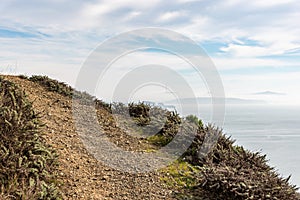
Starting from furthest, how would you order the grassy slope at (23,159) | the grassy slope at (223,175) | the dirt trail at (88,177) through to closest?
the grassy slope at (223,175) → the dirt trail at (88,177) → the grassy slope at (23,159)

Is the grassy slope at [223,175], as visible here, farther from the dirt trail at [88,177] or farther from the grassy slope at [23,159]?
the grassy slope at [23,159]

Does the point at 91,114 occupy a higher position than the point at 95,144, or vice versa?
the point at 91,114

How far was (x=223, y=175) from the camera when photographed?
228 inches

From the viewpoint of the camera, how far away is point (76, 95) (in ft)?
33.7

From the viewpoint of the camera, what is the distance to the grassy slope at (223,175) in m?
5.65

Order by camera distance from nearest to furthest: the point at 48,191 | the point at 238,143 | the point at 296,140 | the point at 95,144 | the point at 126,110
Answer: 1. the point at 48,191
2. the point at 95,144
3. the point at 238,143
4. the point at 126,110
5. the point at 296,140

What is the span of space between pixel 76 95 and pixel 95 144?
11.5 feet

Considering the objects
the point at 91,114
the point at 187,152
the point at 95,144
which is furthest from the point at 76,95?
the point at 187,152

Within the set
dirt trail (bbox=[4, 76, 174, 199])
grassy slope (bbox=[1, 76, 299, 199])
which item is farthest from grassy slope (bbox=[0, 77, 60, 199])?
grassy slope (bbox=[1, 76, 299, 199])

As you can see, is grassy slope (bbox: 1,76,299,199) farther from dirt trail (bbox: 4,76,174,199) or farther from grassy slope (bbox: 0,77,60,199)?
grassy slope (bbox: 0,77,60,199)

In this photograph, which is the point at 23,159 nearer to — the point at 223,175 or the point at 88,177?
the point at 88,177

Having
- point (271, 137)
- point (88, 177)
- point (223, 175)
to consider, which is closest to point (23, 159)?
point (88, 177)

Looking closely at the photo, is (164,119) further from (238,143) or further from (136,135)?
(238,143)

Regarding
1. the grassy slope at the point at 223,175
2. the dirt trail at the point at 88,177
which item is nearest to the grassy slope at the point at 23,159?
the dirt trail at the point at 88,177
